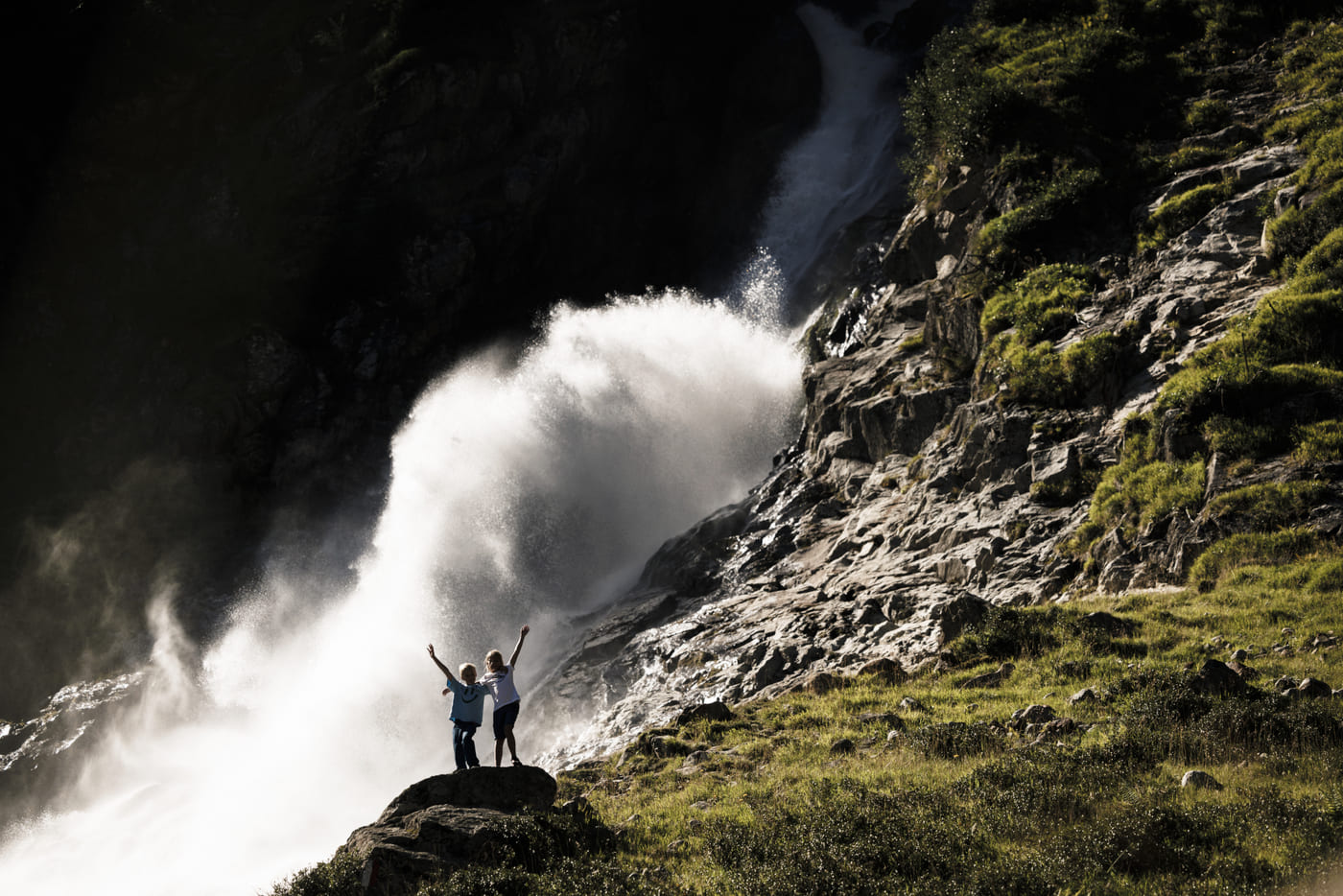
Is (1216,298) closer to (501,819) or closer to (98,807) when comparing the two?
(501,819)

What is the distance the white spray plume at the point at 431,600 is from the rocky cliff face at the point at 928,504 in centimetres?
427

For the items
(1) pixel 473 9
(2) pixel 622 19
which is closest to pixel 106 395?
(1) pixel 473 9

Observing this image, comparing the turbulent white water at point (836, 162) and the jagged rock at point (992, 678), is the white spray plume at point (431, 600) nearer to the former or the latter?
the turbulent white water at point (836, 162)

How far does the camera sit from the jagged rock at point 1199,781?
731 cm

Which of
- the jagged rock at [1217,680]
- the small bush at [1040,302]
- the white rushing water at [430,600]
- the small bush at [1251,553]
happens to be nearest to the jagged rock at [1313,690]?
the jagged rock at [1217,680]

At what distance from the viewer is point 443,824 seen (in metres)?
8.02

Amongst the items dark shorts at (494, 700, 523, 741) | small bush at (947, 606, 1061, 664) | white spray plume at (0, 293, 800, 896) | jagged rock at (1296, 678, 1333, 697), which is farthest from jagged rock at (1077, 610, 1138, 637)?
white spray plume at (0, 293, 800, 896)

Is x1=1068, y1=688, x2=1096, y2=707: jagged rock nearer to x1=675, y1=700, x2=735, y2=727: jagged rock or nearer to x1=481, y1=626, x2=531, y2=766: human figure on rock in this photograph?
x1=675, y1=700, x2=735, y2=727: jagged rock

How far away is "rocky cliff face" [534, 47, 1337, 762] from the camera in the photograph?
51.9 ft

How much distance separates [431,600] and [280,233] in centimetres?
2543

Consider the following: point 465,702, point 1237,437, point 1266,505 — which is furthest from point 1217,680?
point 465,702

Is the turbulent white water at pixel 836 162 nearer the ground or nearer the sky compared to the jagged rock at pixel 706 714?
nearer the sky

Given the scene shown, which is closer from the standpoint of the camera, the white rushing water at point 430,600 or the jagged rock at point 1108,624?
the jagged rock at point 1108,624

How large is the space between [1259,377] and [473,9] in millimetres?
47318
